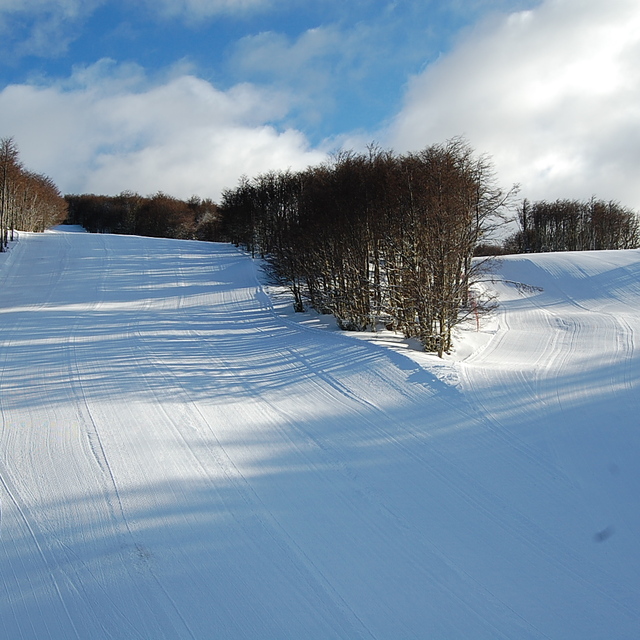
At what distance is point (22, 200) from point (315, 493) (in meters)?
41.2

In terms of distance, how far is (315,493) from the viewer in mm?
5176

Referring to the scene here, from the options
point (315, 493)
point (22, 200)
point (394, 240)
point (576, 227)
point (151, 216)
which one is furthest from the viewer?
point (151, 216)

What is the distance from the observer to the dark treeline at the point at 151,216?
57.0 m

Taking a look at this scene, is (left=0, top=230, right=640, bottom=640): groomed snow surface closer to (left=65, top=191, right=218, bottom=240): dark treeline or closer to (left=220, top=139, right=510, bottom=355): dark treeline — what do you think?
(left=220, top=139, right=510, bottom=355): dark treeline

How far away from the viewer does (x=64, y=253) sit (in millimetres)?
28469

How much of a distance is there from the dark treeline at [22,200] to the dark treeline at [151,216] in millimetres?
9740

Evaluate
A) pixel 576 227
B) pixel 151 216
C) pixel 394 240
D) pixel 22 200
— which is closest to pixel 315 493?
pixel 394 240

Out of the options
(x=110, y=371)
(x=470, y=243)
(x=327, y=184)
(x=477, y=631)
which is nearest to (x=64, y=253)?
(x=327, y=184)

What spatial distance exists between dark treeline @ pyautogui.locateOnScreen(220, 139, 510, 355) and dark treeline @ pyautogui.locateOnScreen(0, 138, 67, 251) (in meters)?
20.9

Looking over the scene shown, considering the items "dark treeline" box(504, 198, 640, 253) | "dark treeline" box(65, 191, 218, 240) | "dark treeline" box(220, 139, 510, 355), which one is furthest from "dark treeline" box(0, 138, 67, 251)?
"dark treeline" box(504, 198, 640, 253)

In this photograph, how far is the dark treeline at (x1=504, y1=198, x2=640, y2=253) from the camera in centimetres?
4281

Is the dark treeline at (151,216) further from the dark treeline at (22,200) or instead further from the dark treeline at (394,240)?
the dark treeline at (394,240)

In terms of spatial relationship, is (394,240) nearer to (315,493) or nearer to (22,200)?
(315,493)

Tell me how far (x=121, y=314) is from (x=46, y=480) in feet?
36.4
